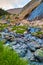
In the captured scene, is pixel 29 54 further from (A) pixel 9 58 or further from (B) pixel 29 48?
(A) pixel 9 58

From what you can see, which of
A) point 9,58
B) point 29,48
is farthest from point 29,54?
point 9,58

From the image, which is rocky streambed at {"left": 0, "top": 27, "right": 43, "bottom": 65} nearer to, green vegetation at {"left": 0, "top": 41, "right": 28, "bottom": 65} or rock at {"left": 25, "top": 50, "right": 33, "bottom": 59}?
rock at {"left": 25, "top": 50, "right": 33, "bottom": 59}

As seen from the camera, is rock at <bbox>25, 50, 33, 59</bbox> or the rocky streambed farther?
rock at <bbox>25, 50, 33, 59</bbox>

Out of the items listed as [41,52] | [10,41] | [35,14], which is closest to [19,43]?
[10,41]

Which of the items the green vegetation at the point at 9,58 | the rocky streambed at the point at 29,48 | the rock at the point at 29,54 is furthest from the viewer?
the rock at the point at 29,54

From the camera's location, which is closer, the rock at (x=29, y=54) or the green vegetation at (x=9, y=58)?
the green vegetation at (x=9, y=58)

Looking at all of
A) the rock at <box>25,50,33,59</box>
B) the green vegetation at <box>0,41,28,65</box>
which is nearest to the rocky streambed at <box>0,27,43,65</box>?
the rock at <box>25,50,33,59</box>

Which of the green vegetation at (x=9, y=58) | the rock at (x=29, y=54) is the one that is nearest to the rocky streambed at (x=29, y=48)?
the rock at (x=29, y=54)

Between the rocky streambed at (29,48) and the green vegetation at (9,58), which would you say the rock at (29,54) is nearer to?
the rocky streambed at (29,48)

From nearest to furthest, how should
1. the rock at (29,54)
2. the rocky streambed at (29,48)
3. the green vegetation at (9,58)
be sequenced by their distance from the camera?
the green vegetation at (9,58) < the rocky streambed at (29,48) < the rock at (29,54)

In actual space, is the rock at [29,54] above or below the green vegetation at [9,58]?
below

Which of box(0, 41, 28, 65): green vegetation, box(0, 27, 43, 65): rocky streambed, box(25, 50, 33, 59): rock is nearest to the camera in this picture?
box(0, 41, 28, 65): green vegetation

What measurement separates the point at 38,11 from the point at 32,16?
87 centimetres

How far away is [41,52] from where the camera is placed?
1466 cm
